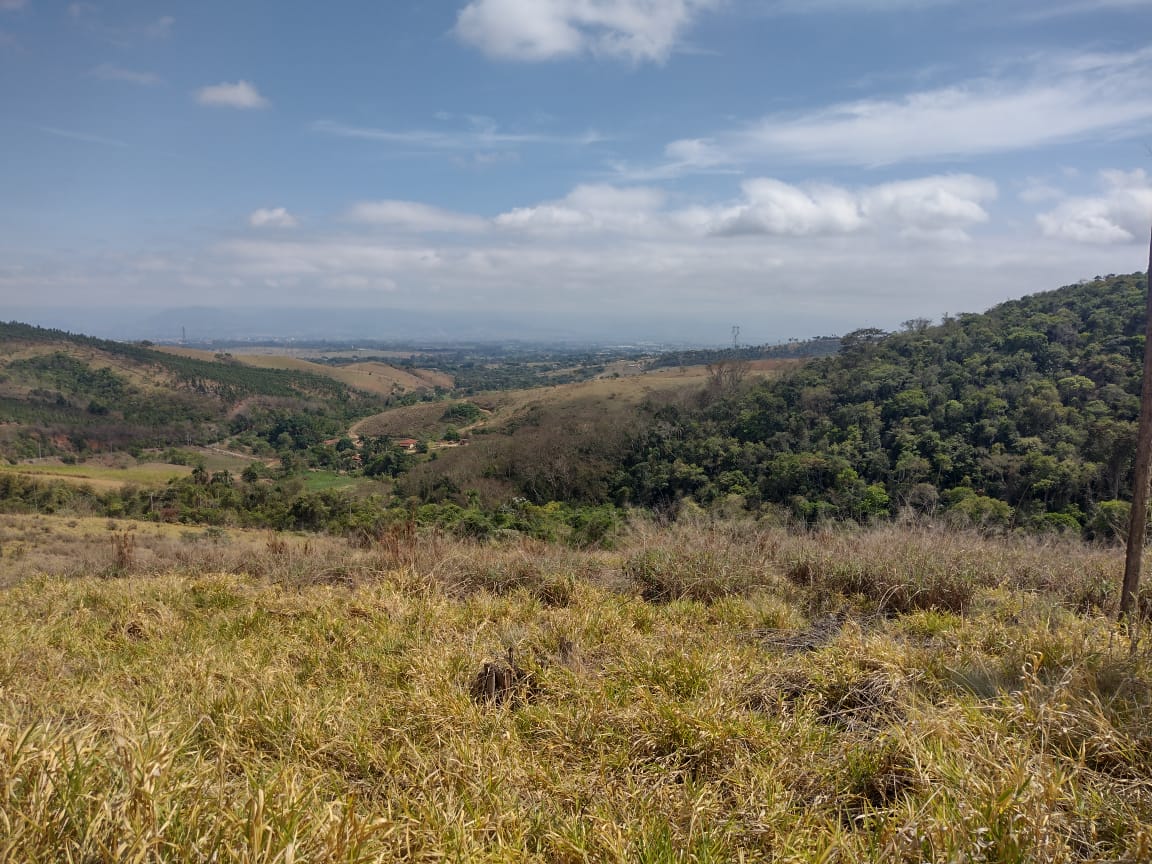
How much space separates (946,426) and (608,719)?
32971 millimetres

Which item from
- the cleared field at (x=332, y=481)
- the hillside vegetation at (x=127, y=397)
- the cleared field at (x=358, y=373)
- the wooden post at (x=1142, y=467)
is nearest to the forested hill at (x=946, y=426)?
the wooden post at (x=1142, y=467)

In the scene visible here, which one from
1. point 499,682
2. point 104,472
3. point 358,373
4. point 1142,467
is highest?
point 358,373

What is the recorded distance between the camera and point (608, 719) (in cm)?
322

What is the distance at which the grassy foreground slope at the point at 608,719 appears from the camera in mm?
2078

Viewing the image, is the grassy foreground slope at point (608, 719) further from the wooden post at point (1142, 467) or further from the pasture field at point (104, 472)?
the pasture field at point (104, 472)

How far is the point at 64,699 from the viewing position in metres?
3.54

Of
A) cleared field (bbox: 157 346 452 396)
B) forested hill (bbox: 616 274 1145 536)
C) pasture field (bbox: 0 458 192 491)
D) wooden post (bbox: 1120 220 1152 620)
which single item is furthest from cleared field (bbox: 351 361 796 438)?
wooden post (bbox: 1120 220 1152 620)

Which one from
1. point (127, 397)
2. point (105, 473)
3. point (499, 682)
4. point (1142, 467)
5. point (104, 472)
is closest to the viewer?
point (1142, 467)

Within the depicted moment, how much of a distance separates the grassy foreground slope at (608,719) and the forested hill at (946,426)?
14.6 m

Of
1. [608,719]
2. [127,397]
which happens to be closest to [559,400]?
[608,719]

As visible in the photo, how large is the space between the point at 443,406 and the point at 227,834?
264 feet

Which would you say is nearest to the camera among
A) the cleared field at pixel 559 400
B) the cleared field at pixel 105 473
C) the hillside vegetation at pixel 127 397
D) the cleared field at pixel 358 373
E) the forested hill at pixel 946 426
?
the forested hill at pixel 946 426

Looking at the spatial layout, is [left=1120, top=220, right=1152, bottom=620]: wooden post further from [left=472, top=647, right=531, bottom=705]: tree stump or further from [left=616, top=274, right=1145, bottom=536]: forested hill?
[left=616, top=274, right=1145, bottom=536]: forested hill

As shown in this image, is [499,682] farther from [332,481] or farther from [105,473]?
[105,473]
